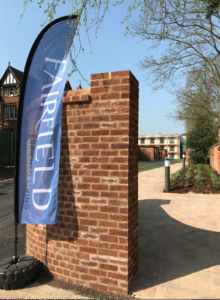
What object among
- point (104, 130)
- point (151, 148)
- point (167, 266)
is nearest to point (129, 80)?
point (104, 130)

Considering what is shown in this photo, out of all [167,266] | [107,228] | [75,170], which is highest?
[75,170]

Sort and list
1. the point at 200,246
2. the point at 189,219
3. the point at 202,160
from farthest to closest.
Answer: the point at 202,160, the point at 189,219, the point at 200,246

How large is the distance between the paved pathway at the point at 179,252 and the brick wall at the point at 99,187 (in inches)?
15.2

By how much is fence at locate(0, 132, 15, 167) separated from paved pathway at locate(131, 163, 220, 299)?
13703mm

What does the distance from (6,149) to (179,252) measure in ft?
54.0

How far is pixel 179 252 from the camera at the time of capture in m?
3.59

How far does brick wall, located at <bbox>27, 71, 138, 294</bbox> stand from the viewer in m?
2.50

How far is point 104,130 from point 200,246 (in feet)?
9.28

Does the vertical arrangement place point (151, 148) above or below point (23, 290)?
above

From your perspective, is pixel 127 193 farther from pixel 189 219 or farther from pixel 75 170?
pixel 189 219

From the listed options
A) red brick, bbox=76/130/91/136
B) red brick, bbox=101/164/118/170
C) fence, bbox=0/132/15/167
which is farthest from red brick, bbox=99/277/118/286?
fence, bbox=0/132/15/167

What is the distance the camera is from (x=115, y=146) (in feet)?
8.31

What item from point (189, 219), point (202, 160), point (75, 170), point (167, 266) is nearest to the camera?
point (75, 170)

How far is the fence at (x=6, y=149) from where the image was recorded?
1669cm
